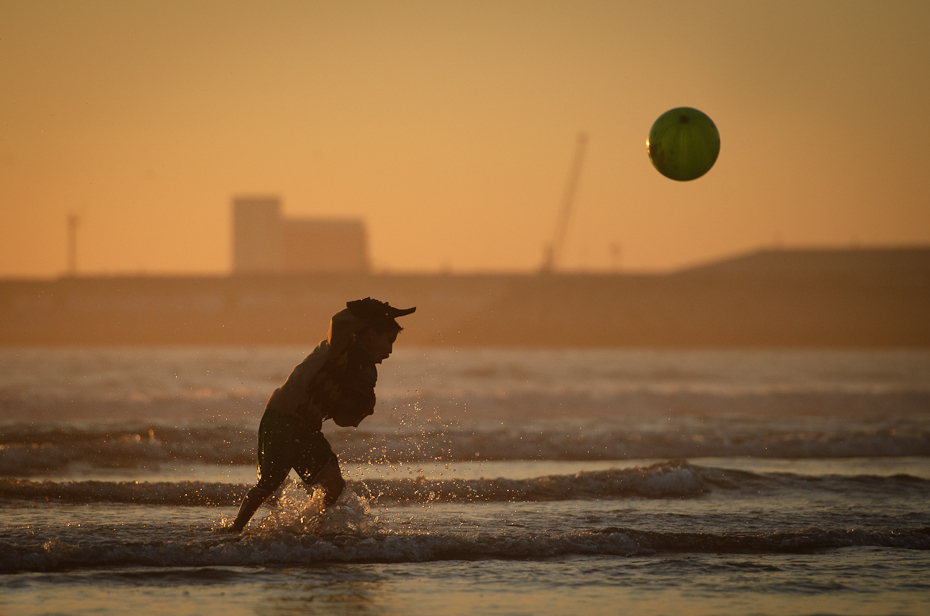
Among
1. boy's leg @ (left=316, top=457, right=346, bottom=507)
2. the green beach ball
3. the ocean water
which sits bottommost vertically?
the ocean water

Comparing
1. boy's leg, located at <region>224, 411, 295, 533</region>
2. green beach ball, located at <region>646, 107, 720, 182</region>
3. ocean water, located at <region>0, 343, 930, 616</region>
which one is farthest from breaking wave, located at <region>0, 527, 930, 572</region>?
green beach ball, located at <region>646, 107, 720, 182</region>

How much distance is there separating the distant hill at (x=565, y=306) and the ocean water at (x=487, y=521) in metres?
73.0

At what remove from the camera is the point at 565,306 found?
9262cm

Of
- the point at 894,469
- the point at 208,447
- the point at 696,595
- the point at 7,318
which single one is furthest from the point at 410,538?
the point at 7,318

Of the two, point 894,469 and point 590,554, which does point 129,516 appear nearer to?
point 590,554

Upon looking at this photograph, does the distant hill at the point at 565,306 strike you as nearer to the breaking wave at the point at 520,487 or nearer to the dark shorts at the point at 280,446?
the breaking wave at the point at 520,487

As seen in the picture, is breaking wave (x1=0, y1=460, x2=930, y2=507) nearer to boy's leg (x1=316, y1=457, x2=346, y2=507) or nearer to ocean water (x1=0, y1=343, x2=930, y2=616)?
ocean water (x1=0, y1=343, x2=930, y2=616)

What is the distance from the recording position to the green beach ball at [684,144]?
7.41 m

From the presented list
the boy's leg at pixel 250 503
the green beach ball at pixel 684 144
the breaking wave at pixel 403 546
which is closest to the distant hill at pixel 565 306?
the green beach ball at pixel 684 144

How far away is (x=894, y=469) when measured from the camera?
10.6m

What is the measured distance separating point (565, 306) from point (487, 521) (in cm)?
8625

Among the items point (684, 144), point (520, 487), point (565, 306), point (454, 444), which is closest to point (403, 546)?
point (520, 487)

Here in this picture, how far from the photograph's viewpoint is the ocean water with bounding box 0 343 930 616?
5.10m

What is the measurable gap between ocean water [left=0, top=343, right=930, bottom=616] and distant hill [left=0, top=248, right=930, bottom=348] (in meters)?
73.0
